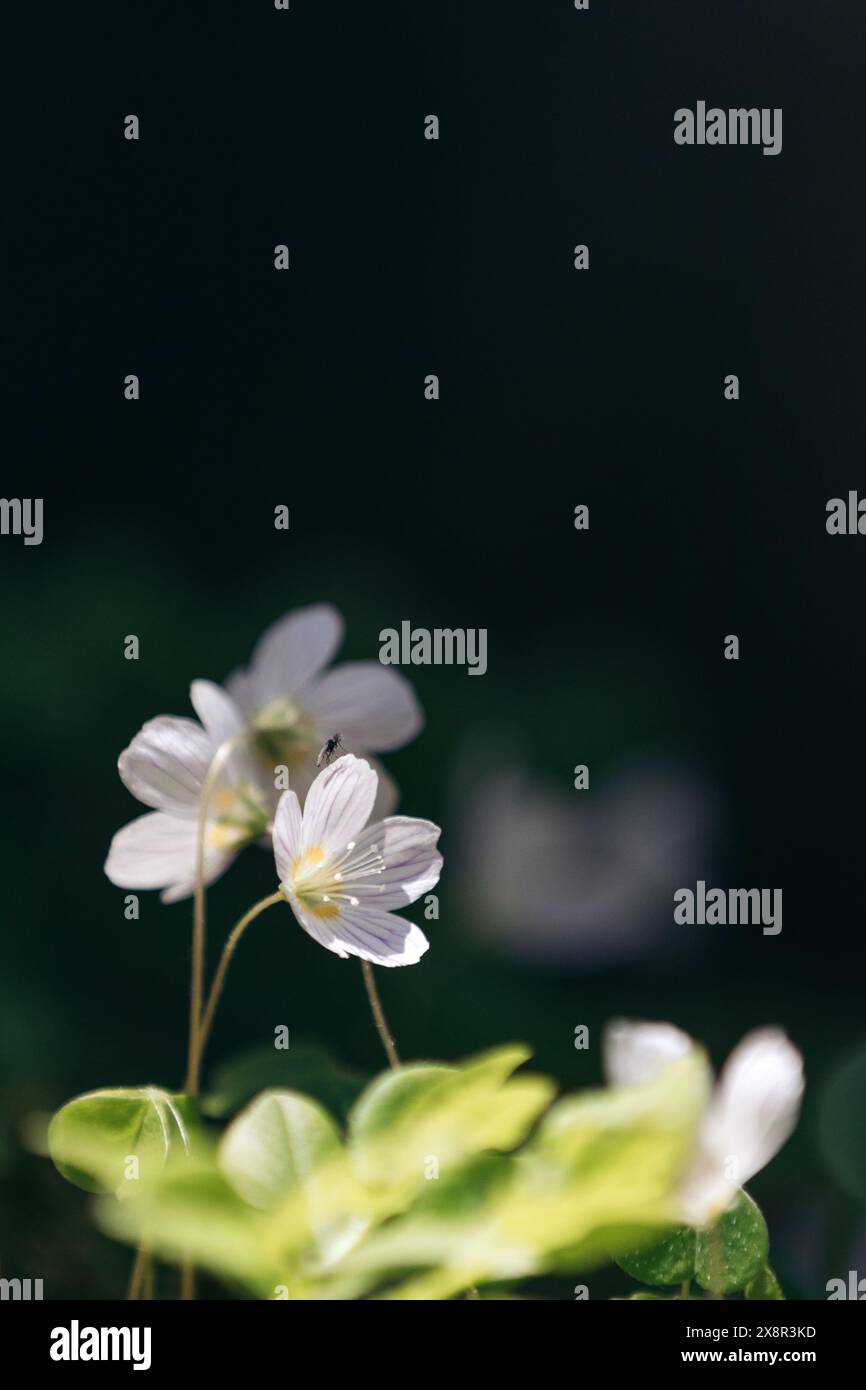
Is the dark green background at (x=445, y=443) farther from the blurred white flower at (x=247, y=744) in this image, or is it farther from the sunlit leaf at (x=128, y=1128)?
the sunlit leaf at (x=128, y=1128)

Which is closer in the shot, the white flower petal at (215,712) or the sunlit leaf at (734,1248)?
the sunlit leaf at (734,1248)

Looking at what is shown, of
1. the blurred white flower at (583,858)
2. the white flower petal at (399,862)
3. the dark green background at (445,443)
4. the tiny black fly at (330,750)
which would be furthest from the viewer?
the blurred white flower at (583,858)

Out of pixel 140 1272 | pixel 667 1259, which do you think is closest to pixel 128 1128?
pixel 140 1272

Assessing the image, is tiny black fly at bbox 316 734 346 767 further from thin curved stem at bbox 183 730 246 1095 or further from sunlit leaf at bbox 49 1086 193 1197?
sunlit leaf at bbox 49 1086 193 1197

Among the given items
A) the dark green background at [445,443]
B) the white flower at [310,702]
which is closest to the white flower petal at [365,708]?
the white flower at [310,702]

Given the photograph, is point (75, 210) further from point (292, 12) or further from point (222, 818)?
point (222, 818)

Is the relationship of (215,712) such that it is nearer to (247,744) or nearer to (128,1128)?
(247,744)
